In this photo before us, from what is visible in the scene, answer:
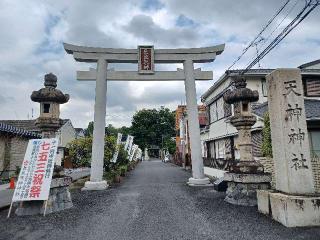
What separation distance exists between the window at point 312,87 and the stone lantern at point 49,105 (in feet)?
50.3

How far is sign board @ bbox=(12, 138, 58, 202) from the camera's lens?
28.5 ft

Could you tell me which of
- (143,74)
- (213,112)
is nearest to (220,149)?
(213,112)

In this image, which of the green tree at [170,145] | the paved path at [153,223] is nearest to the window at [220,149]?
the paved path at [153,223]

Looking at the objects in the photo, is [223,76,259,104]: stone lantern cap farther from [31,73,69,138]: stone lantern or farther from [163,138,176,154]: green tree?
[163,138,176,154]: green tree

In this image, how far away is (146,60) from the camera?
15789mm

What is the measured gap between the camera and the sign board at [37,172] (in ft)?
28.5

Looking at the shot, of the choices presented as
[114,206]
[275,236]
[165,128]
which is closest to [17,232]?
[114,206]

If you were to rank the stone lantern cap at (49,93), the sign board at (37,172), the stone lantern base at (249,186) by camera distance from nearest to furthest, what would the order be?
the sign board at (37,172) < the stone lantern base at (249,186) < the stone lantern cap at (49,93)

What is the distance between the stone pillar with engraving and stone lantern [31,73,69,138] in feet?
24.0

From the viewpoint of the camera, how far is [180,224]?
719 cm

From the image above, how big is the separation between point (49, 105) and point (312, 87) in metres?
16.2

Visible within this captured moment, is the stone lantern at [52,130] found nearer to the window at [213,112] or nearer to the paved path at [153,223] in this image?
the paved path at [153,223]

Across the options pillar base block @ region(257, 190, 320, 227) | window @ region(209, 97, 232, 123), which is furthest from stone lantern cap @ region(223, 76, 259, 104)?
window @ region(209, 97, 232, 123)

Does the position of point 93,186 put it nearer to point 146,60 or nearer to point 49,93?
point 49,93
